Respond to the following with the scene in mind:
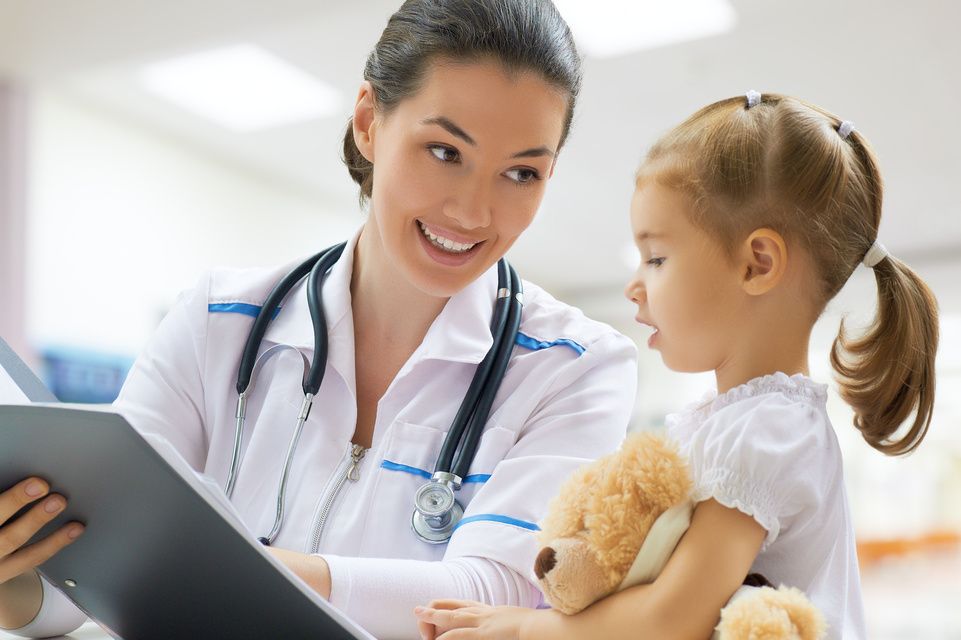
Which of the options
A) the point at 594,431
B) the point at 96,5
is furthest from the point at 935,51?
the point at 594,431

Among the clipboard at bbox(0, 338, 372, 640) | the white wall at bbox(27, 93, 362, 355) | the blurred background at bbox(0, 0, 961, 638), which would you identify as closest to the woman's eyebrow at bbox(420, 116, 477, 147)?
the clipboard at bbox(0, 338, 372, 640)

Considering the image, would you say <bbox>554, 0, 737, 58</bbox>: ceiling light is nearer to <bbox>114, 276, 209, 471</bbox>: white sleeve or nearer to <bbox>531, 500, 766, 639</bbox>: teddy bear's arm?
<bbox>114, 276, 209, 471</bbox>: white sleeve

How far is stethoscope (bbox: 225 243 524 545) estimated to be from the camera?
1.18m

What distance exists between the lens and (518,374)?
132 centimetres

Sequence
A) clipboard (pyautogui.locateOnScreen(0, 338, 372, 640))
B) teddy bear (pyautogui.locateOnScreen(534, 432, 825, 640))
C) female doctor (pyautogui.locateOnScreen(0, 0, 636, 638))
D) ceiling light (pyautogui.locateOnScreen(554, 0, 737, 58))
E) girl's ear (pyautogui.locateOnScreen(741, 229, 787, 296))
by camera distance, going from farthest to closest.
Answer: ceiling light (pyautogui.locateOnScreen(554, 0, 737, 58)) → female doctor (pyautogui.locateOnScreen(0, 0, 636, 638)) → girl's ear (pyautogui.locateOnScreen(741, 229, 787, 296)) → teddy bear (pyautogui.locateOnScreen(534, 432, 825, 640)) → clipboard (pyautogui.locateOnScreen(0, 338, 372, 640))

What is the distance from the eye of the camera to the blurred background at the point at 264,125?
4.38m

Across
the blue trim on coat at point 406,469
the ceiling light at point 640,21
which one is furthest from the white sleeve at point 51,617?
the ceiling light at point 640,21

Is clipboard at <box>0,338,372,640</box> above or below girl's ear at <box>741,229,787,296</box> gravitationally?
below

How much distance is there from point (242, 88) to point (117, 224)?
3.85ft

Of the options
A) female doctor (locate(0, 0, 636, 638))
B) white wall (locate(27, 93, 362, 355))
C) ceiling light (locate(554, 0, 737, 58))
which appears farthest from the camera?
white wall (locate(27, 93, 362, 355))

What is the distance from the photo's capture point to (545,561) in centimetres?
84

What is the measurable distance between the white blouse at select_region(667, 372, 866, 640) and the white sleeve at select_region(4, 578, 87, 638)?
675mm

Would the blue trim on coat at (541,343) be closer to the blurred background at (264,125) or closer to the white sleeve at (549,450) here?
the white sleeve at (549,450)

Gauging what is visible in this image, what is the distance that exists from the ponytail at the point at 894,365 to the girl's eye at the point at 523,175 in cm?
46
